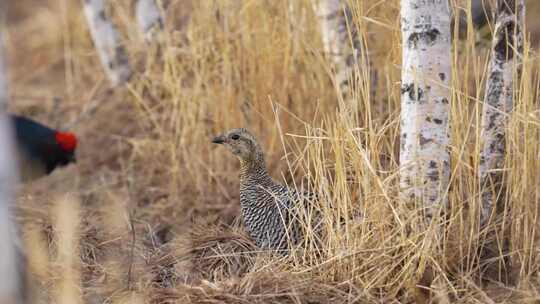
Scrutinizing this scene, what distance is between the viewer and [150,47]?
5953 millimetres

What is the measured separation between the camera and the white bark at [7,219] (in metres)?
2.24

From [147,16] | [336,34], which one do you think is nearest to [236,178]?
[336,34]

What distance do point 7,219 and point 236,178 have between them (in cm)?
320

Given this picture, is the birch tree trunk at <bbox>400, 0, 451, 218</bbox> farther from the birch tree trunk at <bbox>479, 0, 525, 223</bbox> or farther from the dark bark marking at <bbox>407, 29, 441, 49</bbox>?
the birch tree trunk at <bbox>479, 0, 525, 223</bbox>

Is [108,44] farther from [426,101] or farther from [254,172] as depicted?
[426,101]

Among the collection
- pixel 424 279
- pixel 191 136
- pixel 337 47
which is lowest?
pixel 424 279

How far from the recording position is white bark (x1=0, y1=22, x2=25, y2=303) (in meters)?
2.24

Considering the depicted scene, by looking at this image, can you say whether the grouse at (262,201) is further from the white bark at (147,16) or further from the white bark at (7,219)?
the white bark at (147,16)

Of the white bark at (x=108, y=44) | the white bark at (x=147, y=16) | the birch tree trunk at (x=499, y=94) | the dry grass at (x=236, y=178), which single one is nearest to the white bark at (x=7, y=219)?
the dry grass at (x=236, y=178)

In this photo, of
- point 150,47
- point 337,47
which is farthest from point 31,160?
point 337,47

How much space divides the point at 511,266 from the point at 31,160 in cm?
424

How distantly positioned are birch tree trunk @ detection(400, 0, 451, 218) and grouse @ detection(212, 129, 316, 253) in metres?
0.61

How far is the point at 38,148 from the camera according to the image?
21.9 ft

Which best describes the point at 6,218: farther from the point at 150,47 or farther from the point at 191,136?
the point at 150,47
